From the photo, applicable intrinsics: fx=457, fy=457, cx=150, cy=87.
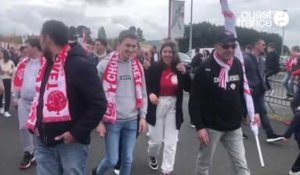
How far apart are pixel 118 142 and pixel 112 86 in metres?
0.64

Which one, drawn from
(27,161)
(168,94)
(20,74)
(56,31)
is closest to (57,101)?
(56,31)

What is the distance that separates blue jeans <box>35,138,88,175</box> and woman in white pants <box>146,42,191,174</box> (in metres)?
2.62

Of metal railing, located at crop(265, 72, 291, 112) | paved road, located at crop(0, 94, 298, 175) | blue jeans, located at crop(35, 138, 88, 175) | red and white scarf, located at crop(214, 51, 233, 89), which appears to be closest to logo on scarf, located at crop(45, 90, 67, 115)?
blue jeans, located at crop(35, 138, 88, 175)

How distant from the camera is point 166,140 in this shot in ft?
20.3

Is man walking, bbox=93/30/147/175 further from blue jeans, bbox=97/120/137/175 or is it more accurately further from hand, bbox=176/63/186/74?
hand, bbox=176/63/186/74

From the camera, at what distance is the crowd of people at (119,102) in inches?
136

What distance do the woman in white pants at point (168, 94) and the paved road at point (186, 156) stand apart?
0.60 metres

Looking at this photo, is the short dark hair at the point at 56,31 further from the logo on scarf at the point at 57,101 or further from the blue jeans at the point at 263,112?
the blue jeans at the point at 263,112

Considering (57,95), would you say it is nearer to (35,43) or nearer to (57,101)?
(57,101)

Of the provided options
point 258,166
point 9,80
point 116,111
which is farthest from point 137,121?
point 9,80

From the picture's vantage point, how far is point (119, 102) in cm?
497

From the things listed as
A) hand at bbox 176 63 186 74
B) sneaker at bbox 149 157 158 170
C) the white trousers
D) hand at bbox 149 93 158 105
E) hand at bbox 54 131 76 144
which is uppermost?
hand at bbox 176 63 186 74

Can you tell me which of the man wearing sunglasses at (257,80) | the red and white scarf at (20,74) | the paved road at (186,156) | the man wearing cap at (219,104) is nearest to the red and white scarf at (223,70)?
the man wearing cap at (219,104)

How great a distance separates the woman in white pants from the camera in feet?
20.1
